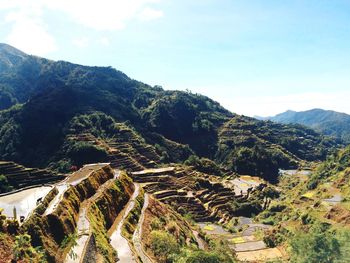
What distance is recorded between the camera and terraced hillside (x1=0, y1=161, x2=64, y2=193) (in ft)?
291

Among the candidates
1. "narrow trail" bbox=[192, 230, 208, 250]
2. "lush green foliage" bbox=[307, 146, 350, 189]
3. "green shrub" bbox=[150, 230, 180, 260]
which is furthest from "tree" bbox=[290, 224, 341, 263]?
"lush green foliage" bbox=[307, 146, 350, 189]

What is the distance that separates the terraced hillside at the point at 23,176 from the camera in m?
88.7

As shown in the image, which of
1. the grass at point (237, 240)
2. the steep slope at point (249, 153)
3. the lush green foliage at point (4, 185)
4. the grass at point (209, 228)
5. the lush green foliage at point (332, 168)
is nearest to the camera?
the grass at point (237, 240)

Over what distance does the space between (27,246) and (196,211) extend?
60.3 m

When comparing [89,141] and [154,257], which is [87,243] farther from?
[89,141]

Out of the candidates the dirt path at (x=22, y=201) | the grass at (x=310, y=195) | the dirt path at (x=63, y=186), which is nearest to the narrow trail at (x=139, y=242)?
the dirt path at (x=63, y=186)

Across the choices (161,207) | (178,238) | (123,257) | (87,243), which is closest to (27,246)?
(87,243)

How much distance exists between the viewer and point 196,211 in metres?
85.2

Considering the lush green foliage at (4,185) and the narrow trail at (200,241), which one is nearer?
the narrow trail at (200,241)

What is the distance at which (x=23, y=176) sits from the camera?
3573 inches

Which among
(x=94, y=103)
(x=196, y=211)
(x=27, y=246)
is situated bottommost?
(x=196, y=211)

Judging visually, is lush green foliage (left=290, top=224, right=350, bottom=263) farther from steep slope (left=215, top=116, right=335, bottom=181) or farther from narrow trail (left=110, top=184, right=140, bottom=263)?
steep slope (left=215, top=116, right=335, bottom=181)

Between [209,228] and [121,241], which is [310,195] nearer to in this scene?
[209,228]

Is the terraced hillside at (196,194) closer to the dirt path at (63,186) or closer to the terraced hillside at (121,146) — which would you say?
the terraced hillside at (121,146)
